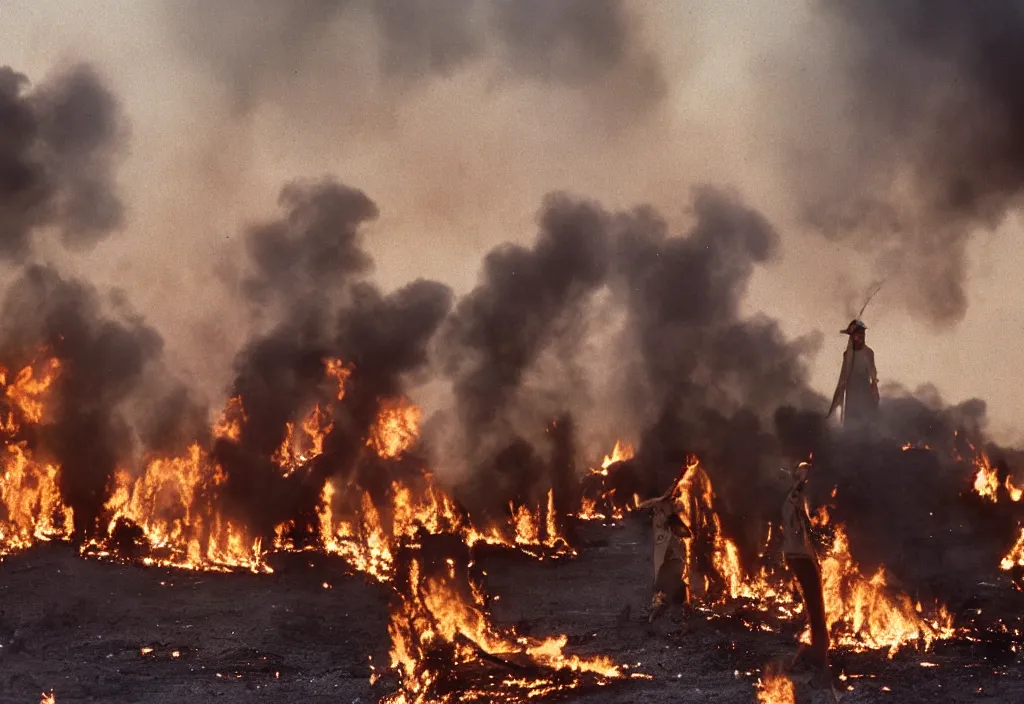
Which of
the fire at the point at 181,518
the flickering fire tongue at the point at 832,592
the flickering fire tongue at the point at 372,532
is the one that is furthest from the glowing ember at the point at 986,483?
the fire at the point at 181,518

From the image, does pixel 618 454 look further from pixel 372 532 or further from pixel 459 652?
pixel 459 652

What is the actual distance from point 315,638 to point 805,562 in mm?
8485

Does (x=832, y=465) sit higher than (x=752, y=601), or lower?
higher

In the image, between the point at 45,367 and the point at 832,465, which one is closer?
the point at 832,465

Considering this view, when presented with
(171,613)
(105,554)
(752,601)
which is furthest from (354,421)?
(752,601)

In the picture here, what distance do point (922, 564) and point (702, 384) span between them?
15398 mm

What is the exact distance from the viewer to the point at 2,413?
86.7 feet

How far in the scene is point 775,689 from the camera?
13.2 meters

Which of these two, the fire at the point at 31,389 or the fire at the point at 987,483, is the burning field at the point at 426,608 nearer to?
the fire at the point at 987,483

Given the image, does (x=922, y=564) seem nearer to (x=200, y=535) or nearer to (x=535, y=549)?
(x=535, y=549)

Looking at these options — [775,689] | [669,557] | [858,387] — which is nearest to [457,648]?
[669,557]

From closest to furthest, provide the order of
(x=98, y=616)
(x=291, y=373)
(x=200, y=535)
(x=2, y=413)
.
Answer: (x=98, y=616)
(x=200, y=535)
(x=2, y=413)
(x=291, y=373)

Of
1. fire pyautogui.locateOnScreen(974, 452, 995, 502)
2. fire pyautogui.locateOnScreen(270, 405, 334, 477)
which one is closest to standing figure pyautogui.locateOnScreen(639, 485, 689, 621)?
fire pyautogui.locateOnScreen(974, 452, 995, 502)

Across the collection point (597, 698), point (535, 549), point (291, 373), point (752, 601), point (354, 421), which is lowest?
point (597, 698)
